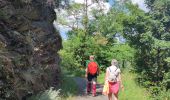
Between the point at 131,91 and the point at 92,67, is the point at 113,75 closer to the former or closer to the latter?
the point at 92,67

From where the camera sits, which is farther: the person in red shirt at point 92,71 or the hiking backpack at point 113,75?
the person in red shirt at point 92,71

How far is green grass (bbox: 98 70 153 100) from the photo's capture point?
22.1 m

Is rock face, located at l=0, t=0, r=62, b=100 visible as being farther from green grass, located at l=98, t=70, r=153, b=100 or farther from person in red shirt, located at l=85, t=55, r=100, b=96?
green grass, located at l=98, t=70, r=153, b=100

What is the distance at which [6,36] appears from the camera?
1216 cm

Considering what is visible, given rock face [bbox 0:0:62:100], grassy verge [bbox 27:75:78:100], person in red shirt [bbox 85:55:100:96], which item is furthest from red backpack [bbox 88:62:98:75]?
rock face [bbox 0:0:62:100]

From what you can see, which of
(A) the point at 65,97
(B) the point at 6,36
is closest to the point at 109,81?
(A) the point at 65,97

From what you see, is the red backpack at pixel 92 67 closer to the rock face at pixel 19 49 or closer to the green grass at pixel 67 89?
the green grass at pixel 67 89

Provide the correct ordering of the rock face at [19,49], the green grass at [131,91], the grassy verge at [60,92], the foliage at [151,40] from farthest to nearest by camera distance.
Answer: the foliage at [151,40] → the green grass at [131,91] → the grassy verge at [60,92] → the rock face at [19,49]

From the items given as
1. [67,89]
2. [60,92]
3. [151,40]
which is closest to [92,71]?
[60,92]

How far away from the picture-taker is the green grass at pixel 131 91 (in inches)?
870

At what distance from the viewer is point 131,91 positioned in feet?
79.3

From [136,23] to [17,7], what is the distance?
13837 millimetres

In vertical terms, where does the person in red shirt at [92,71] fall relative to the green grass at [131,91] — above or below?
above

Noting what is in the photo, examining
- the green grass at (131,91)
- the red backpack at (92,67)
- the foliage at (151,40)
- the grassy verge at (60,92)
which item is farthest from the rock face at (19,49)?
the foliage at (151,40)
